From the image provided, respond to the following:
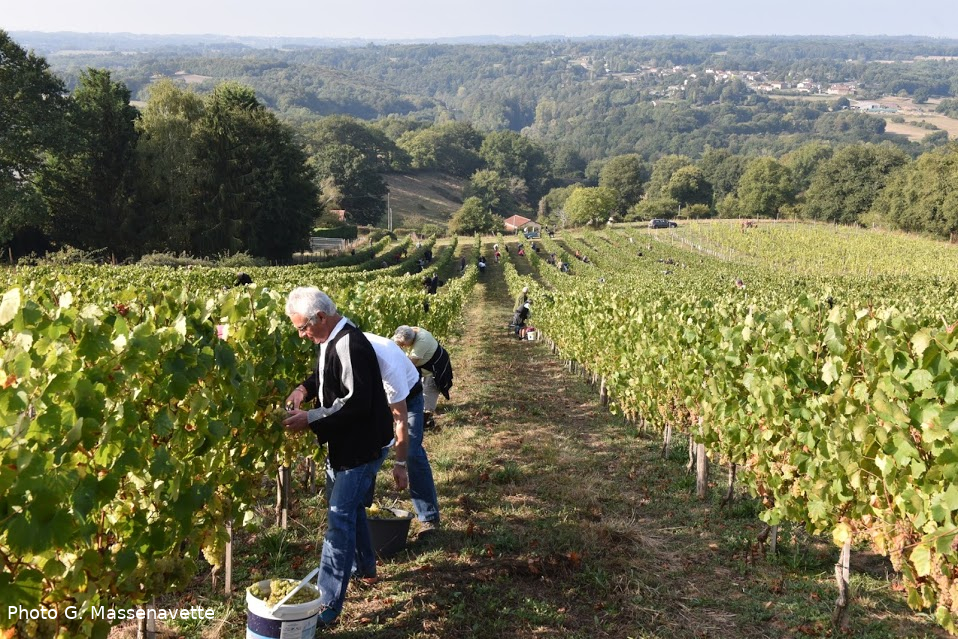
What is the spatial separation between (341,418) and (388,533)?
154cm

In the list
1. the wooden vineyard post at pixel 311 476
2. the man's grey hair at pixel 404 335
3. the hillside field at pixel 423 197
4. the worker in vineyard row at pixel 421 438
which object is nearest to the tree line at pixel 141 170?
the wooden vineyard post at pixel 311 476

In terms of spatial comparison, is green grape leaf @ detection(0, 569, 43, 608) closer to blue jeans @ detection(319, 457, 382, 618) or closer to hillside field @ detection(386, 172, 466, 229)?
blue jeans @ detection(319, 457, 382, 618)

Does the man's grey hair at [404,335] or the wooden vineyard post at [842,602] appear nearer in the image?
the wooden vineyard post at [842,602]

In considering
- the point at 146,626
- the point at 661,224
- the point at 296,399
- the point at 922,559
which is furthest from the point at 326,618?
the point at 661,224

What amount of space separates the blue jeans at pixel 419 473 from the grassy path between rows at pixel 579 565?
221 millimetres

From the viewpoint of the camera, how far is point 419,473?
19.3ft

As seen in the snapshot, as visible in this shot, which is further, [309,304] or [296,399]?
[296,399]

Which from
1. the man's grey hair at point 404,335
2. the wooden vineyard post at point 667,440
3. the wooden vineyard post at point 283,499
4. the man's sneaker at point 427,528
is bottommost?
the wooden vineyard post at point 667,440

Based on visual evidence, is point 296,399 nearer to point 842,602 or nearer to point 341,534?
point 341,534

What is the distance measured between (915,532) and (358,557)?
3.52 metres

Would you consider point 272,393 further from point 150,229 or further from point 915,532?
point 150,229

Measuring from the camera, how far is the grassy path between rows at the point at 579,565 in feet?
15.3

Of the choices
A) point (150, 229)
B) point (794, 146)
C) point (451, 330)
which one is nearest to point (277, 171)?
point (150, 229)

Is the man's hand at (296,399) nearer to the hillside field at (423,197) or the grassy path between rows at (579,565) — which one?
the grassy path between rows at (579,565)
